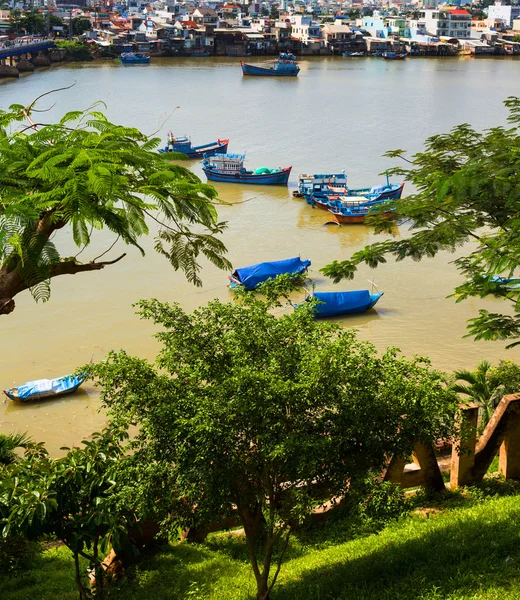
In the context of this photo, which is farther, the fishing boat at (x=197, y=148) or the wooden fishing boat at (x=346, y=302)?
the fishing boat at (x=197, y=148)

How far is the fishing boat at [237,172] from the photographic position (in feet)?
95.6

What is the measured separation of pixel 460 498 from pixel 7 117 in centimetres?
491

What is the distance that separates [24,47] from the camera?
62875mm

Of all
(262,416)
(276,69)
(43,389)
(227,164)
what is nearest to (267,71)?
Answer: (276,69)

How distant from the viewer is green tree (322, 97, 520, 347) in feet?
21.5

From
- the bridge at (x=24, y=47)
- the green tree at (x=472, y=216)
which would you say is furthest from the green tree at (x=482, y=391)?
the bridge at (x=24, y=47)

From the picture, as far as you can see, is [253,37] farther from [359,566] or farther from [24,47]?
[359,566]

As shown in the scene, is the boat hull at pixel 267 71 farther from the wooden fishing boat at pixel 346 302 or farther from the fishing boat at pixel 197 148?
the wooden fishing boat at pixel 346 302

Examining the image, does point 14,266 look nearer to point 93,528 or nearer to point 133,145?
point 133,145

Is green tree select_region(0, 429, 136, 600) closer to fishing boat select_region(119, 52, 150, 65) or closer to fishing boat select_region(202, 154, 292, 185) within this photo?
fishing boat select_region(202, 154, 292, 185)

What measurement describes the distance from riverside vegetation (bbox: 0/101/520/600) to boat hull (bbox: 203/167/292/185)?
75.9ft

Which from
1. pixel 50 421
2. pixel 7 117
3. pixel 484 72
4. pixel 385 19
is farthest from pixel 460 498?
pixel 385 19

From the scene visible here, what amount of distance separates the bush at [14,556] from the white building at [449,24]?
86149mm

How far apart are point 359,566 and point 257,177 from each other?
958 inches
